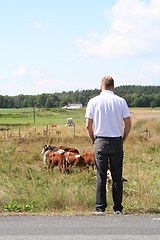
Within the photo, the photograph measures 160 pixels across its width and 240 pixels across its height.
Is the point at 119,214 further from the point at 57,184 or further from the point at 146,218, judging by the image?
the point at 57,184

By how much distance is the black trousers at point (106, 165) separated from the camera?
18.9ft

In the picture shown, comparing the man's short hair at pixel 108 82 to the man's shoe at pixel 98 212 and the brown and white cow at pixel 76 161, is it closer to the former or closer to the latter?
the man's shoe at pixel 98 212

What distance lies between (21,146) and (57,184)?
16.6m

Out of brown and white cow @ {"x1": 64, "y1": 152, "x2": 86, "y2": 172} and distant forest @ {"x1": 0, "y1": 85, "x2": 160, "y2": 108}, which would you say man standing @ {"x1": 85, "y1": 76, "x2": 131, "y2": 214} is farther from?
distant forest @ {"x1": 0, "y1": 85, "x2": 160, "y2": 108}

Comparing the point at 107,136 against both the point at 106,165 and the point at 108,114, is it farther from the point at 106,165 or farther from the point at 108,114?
the point at 106,165

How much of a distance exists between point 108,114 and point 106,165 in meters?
0.79

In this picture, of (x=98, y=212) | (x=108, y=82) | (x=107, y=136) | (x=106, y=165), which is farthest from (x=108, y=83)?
(x=98, y=212)

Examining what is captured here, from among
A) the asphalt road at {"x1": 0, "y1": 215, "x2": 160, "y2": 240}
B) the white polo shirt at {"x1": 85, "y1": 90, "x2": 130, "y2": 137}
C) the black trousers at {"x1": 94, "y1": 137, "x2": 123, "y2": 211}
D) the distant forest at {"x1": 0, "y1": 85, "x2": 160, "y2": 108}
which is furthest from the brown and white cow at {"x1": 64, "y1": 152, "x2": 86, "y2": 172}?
the distant forest at {"x1": 0, "y1": 85, "x2": 160, "y2": 108}

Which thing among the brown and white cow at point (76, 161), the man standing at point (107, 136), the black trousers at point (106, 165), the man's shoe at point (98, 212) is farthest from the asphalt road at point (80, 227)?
the brown and white cow at point (76, 161)

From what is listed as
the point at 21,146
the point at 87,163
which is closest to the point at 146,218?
the point at 87,163

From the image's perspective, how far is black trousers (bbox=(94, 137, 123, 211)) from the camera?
5.75m

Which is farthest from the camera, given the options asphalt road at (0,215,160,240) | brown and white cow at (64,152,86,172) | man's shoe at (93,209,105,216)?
brown and white cow at (64,152,86,172)

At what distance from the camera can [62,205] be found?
6191mm

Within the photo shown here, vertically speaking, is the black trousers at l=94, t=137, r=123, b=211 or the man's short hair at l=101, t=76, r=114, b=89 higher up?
the man's short hair at l=101, t=76, r=114, b=89
